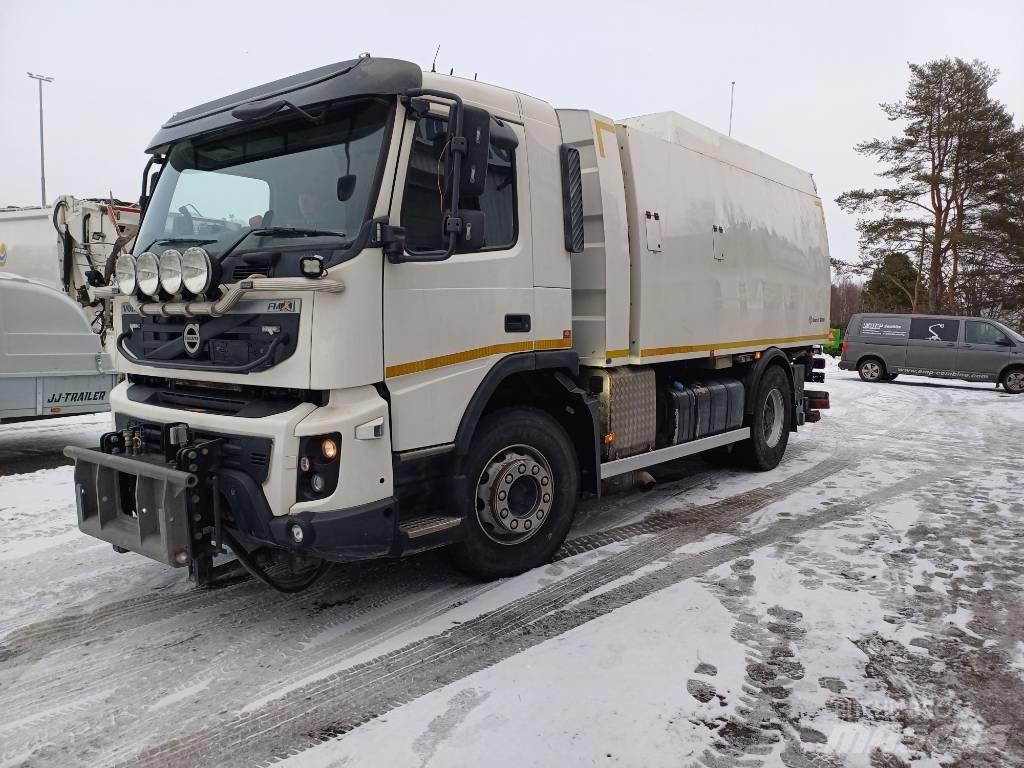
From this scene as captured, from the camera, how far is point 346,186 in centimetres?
375

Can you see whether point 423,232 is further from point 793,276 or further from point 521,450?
point 793,276

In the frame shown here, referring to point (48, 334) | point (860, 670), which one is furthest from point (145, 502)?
point (48, 334)

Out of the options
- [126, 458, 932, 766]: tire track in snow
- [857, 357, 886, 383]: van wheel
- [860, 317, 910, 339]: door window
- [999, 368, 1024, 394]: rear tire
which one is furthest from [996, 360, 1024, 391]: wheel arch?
[126, 458, 932, 766]: tire track in snow

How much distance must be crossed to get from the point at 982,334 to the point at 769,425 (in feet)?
45.7

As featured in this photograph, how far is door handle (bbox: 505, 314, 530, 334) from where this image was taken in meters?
4.49

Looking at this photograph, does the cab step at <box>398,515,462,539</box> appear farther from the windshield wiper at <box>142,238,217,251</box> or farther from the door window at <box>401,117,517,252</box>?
the windshield wiper at <box>142,238,217,251</box>

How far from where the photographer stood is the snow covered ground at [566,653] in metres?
2.96

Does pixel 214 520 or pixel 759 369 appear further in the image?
pixel 759 369

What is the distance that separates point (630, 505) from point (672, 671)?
3.13 meters

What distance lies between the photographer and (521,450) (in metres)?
4.67

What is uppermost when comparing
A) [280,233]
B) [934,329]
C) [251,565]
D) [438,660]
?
[280,233]

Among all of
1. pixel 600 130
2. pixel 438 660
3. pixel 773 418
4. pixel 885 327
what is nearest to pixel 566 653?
pixel 438 660

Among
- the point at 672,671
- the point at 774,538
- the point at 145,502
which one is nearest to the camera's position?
the point at 672,671

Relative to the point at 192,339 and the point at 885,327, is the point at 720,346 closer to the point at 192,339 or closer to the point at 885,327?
the point at 192,339
